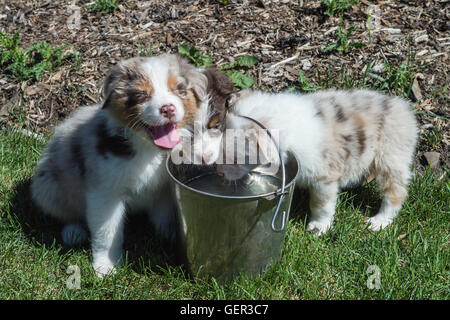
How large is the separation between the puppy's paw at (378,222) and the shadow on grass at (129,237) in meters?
1.55

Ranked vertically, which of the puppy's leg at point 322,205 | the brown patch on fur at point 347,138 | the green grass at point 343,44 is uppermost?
the green grass at point 343,44

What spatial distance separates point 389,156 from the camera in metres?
3.76

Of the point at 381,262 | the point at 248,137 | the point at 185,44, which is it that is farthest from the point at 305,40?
the point at 381,262

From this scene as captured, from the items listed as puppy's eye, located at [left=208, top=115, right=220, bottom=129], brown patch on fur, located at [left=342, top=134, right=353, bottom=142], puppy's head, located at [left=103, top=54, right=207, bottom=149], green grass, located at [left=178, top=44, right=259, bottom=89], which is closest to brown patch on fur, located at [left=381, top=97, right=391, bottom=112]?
brown patch on fur, located at [left=342, top=134, right=353, bottom=142]

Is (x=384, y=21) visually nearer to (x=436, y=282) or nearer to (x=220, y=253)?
(x=436, y=282)

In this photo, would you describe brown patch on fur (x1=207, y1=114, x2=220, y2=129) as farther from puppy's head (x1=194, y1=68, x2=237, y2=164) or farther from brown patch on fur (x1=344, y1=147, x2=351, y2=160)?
brown patch on fur (x1=344, y1=147, x2=351, y2=160)

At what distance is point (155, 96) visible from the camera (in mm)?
2811

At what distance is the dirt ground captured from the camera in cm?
459

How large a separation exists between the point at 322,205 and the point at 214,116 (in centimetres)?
115

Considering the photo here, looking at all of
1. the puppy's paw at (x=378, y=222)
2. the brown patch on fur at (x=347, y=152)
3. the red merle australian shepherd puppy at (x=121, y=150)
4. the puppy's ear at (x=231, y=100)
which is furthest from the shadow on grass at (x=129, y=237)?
the puppy's paw at (x=378, y=222)

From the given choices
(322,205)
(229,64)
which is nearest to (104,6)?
(229,64)

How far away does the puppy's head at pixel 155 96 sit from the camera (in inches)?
110

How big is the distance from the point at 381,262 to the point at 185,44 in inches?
112

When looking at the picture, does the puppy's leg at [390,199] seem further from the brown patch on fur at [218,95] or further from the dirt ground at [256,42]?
the brown patch on fur at [218,95]
